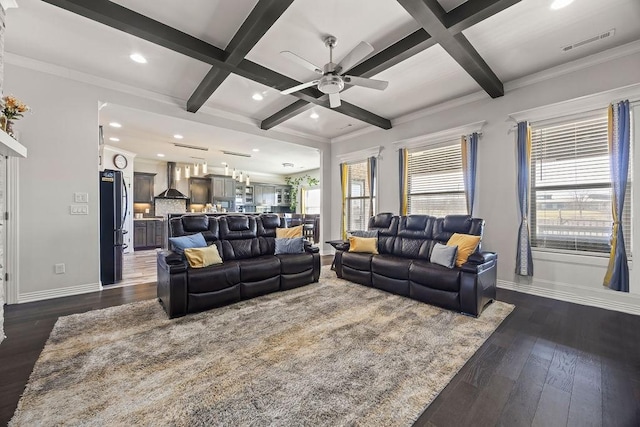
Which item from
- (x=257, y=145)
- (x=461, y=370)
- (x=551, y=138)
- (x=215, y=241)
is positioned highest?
(x=257, y=145)

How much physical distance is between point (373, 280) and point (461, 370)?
1.96 metres

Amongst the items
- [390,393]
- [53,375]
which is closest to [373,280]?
[390,393]

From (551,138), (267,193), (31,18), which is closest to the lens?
(31,18)

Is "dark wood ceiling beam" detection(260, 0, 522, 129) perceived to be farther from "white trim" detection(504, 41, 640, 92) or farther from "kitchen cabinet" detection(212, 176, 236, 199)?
"kitchen cabinet" detection(212, 176, 236, 199)

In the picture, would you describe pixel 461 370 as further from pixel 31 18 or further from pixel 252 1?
pixel 31 18

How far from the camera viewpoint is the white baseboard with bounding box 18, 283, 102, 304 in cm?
331

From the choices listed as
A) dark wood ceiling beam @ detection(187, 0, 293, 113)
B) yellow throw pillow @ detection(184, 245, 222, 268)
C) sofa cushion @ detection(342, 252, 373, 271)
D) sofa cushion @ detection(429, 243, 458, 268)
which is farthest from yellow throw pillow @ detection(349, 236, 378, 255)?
dark wood ceiling beam @ detection(187, 0, 293, 113)

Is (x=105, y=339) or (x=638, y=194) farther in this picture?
(x=638, y=194)

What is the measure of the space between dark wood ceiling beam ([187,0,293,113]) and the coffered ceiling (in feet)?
0.03

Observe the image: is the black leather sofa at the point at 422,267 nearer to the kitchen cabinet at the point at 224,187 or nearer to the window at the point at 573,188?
the window at the point at 573,188

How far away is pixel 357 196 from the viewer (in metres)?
6.43

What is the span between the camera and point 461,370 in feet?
6.36

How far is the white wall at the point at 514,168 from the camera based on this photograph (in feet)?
10.4

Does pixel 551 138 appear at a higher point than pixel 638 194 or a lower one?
higher
